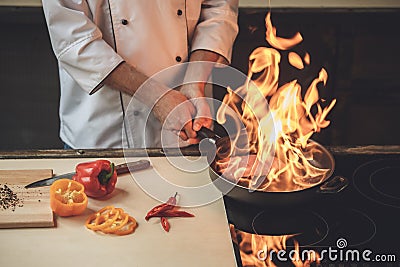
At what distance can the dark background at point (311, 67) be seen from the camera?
2.86 meters

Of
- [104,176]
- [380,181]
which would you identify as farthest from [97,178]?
[380,181]

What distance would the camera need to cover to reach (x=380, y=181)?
1.61 metres

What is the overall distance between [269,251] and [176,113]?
562 millimetres

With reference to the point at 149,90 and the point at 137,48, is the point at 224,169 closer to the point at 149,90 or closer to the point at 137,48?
the point at 149,90

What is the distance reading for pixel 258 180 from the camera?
4.91 feet

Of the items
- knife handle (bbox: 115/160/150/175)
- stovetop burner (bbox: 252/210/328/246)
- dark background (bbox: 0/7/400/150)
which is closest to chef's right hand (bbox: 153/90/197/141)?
knife handle (bbox: 115/160/150/175)

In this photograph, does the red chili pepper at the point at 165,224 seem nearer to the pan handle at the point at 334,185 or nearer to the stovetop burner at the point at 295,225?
the stovetop burner at the point at 295,225

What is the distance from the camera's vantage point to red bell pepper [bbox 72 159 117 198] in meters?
1.49

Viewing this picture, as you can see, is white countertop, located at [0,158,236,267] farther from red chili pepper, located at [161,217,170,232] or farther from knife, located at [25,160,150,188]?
knife, located at [25,160,150,188]

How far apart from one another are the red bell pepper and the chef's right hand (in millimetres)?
260

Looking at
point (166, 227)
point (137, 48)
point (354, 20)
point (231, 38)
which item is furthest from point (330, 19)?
point (166, 227)

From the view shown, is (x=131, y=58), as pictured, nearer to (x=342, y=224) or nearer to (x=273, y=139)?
(x=273, y=139)

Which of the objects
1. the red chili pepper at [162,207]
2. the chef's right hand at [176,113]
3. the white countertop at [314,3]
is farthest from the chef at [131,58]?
the white countertop at [314,3]

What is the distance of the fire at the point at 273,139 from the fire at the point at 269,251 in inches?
4.8
